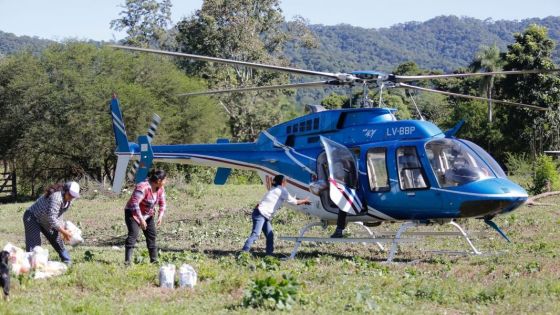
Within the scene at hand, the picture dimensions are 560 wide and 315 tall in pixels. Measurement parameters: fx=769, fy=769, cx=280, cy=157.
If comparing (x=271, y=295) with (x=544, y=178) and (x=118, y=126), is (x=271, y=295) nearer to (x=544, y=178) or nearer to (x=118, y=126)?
(x=118, y=126)

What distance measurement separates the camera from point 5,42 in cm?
17875

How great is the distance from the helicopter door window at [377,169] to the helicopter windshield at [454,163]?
0.85 meters

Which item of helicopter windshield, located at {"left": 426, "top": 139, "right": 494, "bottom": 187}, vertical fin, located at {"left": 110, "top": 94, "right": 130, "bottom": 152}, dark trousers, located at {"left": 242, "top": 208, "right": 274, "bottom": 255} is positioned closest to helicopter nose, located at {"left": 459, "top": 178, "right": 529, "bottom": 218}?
helicopter windshield, located at {"left": 426, "top": 139, "right": 494, "bottom": 187}

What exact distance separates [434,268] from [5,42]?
182 meters

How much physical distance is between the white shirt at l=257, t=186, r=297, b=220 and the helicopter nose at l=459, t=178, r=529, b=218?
2979mm

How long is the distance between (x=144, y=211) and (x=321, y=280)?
3036 mm

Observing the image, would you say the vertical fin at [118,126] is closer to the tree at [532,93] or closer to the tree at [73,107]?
the tree at [73,107]

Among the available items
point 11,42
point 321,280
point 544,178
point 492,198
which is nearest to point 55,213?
point 321,280

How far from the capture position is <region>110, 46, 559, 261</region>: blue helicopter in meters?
12.2

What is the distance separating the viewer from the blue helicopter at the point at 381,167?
12250mm

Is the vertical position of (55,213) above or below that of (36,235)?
above

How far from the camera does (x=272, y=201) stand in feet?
42.7

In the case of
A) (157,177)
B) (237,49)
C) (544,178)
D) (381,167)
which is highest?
(237,49)

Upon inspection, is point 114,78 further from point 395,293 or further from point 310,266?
point 395,293
